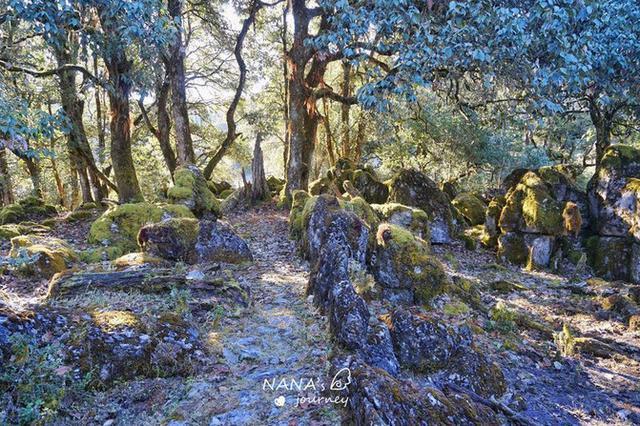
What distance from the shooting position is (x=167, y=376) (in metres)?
3.84

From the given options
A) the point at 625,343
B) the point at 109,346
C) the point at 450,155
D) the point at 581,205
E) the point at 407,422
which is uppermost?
the point at 450,155

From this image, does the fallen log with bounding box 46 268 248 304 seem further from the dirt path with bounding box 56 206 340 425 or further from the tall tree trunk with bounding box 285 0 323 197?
the tall tree trunk with bounding box 285 0 323 197

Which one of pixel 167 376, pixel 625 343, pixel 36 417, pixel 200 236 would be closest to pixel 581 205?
pixel 625 343

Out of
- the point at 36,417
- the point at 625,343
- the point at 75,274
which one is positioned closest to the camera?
the point at 36,417

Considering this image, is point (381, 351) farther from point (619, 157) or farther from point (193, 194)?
point (619, 157)

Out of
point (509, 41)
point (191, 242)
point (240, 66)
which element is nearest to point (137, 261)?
point (191, 242)

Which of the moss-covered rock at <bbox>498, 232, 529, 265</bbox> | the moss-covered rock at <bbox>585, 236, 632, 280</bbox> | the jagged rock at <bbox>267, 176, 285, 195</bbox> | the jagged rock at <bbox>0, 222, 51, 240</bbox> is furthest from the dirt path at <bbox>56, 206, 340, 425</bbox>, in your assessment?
the jagged rock at <bbox>267, 176, 285, 195</bbox>

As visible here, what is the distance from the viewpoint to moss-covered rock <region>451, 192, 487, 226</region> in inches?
603

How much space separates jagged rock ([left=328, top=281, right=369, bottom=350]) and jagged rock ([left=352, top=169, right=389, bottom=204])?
993 centimetres

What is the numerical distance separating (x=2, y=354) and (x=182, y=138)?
39.8ft

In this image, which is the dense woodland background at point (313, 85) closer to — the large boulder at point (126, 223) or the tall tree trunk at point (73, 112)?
the tall tree trunk at point (73, 112)

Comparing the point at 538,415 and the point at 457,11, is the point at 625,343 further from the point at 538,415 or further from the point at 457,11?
the point at 457,11

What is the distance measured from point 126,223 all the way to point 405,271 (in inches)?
254

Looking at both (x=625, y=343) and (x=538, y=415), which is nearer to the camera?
(x=538, y=415)
